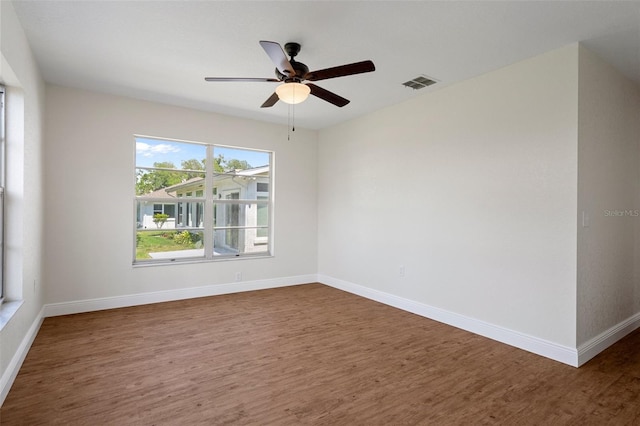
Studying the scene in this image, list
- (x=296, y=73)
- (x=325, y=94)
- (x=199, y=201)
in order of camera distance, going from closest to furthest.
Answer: (x=296, y=73) < (x=325, y=94) < (x=199, y=201)

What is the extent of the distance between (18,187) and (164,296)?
2.41m

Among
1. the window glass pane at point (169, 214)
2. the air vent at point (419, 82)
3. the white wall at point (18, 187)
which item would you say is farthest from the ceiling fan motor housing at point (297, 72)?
the window glass pane at point (169, 214)

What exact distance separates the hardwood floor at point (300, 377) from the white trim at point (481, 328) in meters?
0.10

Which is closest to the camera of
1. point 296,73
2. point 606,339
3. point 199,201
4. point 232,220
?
point 296,73

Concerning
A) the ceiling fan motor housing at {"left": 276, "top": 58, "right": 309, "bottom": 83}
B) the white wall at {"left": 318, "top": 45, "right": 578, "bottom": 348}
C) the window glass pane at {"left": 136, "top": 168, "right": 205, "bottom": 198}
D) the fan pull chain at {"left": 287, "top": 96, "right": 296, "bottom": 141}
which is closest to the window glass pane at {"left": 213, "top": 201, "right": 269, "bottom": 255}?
the window glass pane at {"left": 136, "top": 168, "right": 205, "bottom": 198}

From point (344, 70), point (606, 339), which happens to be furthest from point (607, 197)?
point (344, 70)

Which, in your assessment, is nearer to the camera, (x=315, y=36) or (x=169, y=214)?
(x=315, y=36)

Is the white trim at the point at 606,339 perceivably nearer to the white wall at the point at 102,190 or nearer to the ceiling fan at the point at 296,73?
the ceiling fan at the point at 296,73

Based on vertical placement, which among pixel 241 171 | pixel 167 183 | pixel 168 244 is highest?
pixel 241 171

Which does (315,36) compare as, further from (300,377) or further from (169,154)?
(169,154)

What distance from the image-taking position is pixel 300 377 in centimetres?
263

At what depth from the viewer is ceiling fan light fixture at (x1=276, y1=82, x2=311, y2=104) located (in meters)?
2.78

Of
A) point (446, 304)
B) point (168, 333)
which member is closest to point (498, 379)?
point (446, 304)

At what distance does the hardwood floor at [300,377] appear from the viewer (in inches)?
84.5
